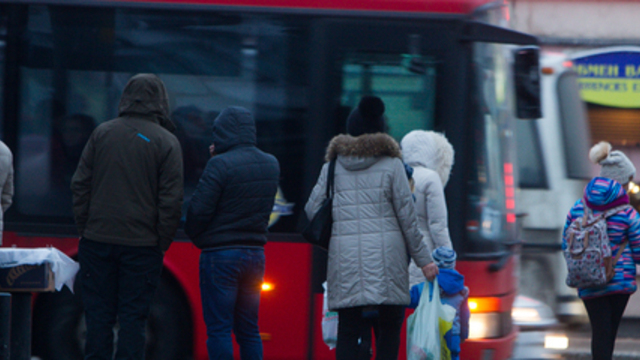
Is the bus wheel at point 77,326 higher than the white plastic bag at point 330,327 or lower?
lower

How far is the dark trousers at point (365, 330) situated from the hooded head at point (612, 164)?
2072 millimetres

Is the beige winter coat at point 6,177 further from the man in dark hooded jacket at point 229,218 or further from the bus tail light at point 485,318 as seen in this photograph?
the bus tail light at point 485,318

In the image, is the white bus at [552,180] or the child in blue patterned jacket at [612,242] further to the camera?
the white bus at [552,180]

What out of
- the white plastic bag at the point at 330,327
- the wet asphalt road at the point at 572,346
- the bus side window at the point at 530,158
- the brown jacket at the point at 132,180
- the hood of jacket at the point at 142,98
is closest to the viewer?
the brown jacket at the point at 132,180

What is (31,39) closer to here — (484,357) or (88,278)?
(88,278)

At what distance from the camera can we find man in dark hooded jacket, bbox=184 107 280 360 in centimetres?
461

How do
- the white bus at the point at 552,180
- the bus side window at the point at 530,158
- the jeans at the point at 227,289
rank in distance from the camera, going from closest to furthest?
the jeans at the point at 227,289 → the white bus at the point at 552,180 → the bus side window at the point at 530,158

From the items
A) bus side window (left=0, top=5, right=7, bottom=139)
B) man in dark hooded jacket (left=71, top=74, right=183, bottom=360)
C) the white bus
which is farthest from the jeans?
the white bus

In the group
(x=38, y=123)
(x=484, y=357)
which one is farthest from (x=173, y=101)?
(x=484, y=357)

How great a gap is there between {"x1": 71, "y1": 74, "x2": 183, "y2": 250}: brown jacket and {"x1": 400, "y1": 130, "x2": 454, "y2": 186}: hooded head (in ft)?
5.00

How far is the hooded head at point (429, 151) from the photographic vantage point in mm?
5258

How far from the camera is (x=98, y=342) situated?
4.46 meters

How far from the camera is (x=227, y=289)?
184 inches

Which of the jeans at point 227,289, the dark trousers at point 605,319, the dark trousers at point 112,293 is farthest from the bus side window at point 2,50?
the dark trousers at point 605,319
